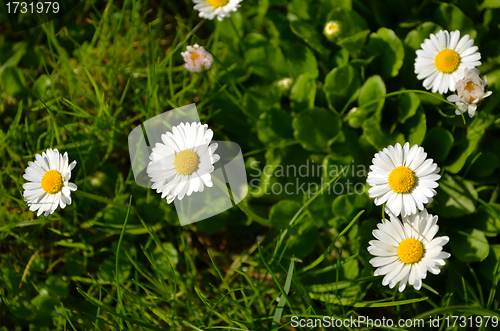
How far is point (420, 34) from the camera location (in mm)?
1827

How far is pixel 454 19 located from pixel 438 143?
600mm

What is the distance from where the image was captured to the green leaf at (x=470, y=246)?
1.63m

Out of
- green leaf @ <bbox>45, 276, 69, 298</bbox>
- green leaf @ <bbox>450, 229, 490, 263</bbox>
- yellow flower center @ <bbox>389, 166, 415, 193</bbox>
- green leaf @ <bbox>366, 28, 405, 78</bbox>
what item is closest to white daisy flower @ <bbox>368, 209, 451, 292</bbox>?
yellow flower center @ <bbox>389, 166, 415, 193</bbox>

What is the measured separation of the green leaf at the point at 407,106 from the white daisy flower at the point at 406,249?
55 cm

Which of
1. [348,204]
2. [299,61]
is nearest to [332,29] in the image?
[299,61]

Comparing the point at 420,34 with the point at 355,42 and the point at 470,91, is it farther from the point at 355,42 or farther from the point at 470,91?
the point at 470,91

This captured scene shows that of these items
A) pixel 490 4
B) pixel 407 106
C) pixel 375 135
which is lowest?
pixel 375 135

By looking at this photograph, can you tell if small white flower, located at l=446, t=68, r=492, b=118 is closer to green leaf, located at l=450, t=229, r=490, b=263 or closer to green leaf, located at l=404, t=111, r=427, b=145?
green leaf, located at l=404, t=111, r=427, b=145

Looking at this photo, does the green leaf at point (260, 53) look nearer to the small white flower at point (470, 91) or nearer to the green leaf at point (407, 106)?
the green leaf at point (407, 106)

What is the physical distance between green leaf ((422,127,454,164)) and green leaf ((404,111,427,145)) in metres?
0.06

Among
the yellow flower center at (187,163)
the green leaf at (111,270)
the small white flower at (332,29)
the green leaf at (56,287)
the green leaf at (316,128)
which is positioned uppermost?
the small white flower at (332,29)

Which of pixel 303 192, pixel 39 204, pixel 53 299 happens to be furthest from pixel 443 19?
pixel 53 299

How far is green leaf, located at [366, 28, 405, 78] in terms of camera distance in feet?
5.99

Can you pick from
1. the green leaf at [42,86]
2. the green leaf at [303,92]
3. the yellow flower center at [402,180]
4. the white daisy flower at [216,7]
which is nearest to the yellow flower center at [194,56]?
the white daisy flower at [216,7]
